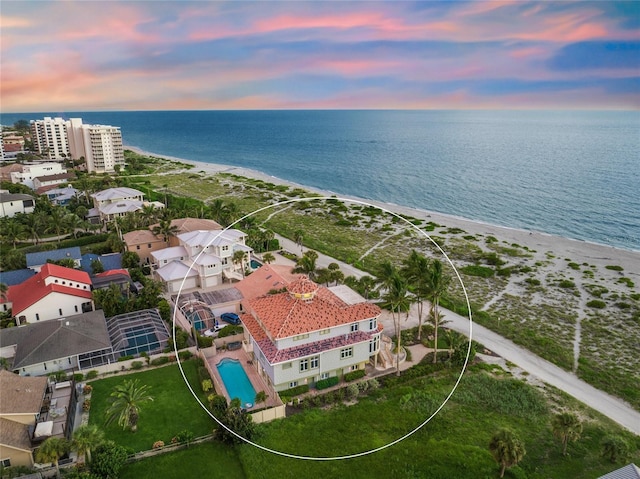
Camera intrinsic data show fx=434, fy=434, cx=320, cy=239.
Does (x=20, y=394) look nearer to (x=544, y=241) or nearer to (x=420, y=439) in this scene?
(x=420, y=439)

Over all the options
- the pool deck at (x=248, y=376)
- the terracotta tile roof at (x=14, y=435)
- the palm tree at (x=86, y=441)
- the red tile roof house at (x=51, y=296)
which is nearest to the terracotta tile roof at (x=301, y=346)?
the pool deck at (x=248, y=376)

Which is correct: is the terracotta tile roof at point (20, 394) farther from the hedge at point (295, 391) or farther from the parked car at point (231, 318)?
the parked car at point (231, 318)

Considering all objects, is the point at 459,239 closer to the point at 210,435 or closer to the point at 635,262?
the point at 635,262

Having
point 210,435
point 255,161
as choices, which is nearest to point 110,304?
point 210,435

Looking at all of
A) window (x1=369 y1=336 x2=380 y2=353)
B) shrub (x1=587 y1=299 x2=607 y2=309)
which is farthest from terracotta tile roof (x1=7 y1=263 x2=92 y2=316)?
shrub (x1=587 y1=299 x2=607 y2=309)

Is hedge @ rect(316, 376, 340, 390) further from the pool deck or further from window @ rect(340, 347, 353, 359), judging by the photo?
the pool deck
